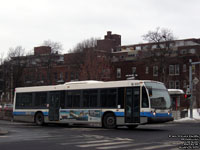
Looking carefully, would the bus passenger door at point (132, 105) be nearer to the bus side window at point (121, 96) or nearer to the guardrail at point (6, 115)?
the bus side window at point (121, 96)

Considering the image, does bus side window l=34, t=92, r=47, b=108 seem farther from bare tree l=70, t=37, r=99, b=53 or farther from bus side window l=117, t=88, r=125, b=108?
bare tree l=70, t=37, r=99, b=53

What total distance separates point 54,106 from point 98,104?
167 inches

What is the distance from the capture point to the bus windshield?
75.2ft

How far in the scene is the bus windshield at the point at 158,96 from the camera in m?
22.9

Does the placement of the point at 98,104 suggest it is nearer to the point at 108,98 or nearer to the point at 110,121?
the point at 108,98

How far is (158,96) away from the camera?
76.7 ft

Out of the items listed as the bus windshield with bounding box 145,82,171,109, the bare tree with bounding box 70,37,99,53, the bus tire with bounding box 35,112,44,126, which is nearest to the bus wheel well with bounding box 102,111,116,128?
the bus windshield with bounding box 145,82,171,109

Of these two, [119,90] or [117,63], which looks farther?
[117,63]

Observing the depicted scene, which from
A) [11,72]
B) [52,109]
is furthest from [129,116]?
[11,72]

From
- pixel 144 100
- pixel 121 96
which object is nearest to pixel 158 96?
pixel 144 100

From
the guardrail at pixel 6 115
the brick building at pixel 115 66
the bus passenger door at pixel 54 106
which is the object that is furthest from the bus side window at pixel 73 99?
the brick building at pixel 115 66

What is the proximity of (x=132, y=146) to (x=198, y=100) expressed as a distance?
53433mm

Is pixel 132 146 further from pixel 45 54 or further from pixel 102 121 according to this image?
pixel 45 54

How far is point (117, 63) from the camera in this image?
8800 cm
